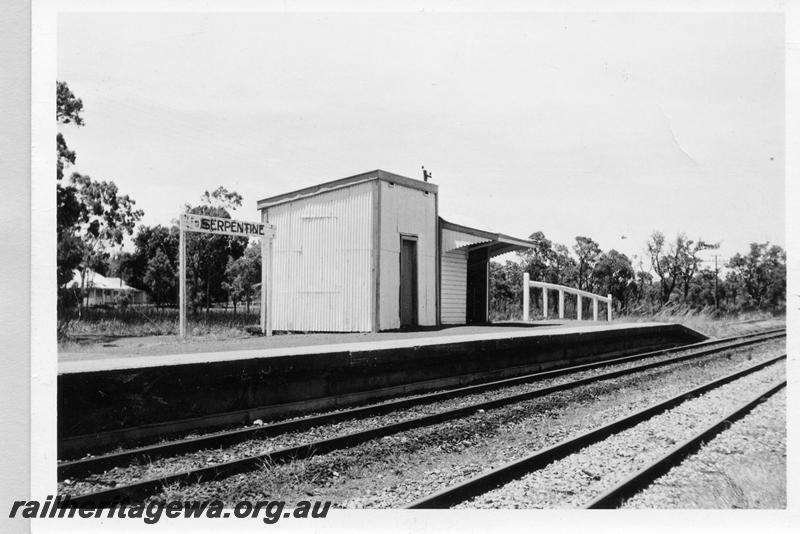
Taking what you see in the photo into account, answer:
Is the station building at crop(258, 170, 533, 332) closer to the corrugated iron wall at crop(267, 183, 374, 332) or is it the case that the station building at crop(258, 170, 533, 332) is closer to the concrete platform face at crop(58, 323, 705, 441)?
the corrugated iron wall at crop(267, 183, 374, 332)

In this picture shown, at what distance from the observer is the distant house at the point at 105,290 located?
7.30 metres

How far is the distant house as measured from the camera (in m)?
7.30

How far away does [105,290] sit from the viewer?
9797 mm

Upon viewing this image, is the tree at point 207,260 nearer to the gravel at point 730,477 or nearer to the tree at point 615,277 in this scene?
the tree at point 615,277

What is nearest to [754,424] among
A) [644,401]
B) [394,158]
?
[644,401]

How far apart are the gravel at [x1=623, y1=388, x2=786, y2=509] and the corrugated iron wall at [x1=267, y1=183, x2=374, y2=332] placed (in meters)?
8.07

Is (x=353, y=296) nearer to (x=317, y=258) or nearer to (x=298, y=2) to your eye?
(x=317, y=258)

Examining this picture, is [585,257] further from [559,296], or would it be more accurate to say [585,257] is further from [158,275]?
[158,275]

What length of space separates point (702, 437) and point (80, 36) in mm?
7441

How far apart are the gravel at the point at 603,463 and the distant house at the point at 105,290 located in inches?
205

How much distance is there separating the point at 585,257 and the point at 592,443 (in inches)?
401

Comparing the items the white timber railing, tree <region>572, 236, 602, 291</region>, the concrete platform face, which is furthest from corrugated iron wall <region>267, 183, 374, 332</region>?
the white timber railing

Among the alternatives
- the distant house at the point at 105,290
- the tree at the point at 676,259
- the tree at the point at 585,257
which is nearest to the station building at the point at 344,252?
the distant house at the point at 105,290

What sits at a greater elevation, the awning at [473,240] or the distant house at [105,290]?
the awning at [473,240]
